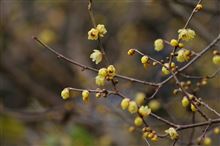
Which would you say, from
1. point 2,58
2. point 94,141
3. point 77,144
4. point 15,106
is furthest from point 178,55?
point 15,106

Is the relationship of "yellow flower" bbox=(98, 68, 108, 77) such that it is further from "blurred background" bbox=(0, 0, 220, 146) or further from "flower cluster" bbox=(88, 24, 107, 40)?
"blurred background" bbox=(0, 0, 220, 146)

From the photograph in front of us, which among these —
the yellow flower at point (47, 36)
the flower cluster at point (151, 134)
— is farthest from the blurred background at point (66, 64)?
the flower cluster at point (151, 134)

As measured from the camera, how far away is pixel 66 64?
4.50 meters

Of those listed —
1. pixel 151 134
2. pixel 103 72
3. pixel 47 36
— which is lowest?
pixel 151 134

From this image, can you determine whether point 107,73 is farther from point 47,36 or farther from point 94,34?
point 47,36

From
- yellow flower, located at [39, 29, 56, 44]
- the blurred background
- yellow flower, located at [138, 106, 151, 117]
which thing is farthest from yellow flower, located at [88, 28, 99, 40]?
yellow flower, located at [39, 29, 56, 44]

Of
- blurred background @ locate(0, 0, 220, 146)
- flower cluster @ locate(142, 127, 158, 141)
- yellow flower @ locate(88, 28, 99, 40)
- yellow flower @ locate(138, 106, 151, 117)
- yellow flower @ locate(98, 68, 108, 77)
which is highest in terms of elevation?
blurred background @ locate(0, 0, 220, 146)

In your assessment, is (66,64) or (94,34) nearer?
(94,34)

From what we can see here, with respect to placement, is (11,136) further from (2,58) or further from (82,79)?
(82,79)

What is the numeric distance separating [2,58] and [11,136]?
827 millimetres

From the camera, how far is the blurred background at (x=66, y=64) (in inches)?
137

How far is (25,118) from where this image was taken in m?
3.47

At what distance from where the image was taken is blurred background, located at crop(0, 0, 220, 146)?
11.4ft

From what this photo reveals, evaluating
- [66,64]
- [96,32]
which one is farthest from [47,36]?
[96,32]
